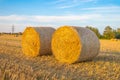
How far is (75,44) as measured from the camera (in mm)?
9578

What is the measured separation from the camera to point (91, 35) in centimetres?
965

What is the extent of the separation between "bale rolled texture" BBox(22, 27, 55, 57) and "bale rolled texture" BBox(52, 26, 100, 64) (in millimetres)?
1111

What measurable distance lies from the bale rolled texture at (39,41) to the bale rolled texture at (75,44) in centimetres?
111

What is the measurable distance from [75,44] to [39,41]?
245cm

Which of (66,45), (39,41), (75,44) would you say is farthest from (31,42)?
(75,44)

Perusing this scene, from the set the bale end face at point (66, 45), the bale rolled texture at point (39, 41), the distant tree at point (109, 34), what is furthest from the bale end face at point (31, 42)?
the distant tree at point (109, 34)

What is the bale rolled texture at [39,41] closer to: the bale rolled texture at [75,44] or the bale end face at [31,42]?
the bale end face at [31,42]

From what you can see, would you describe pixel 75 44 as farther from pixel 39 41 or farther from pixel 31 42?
pixel 31 42

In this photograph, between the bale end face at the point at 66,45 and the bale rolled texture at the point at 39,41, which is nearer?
the bale end face at the point at 66,45

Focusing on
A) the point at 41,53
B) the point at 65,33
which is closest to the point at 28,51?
the point at 41,53

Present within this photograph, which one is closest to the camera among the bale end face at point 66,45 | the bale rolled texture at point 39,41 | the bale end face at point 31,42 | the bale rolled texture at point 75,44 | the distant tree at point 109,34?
the bale rolled texture at point 75,44

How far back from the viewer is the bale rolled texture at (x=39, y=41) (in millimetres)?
11492

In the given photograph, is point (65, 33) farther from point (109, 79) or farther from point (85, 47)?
point (109, 79)

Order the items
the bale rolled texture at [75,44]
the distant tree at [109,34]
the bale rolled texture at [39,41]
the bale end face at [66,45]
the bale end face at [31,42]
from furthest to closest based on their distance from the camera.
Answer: the distant tree at [109,34], the bale end face at [31,42], the bale rolled texture at [39,41], the bale end face at [66,45], the bale rolled texture at [75,44]
